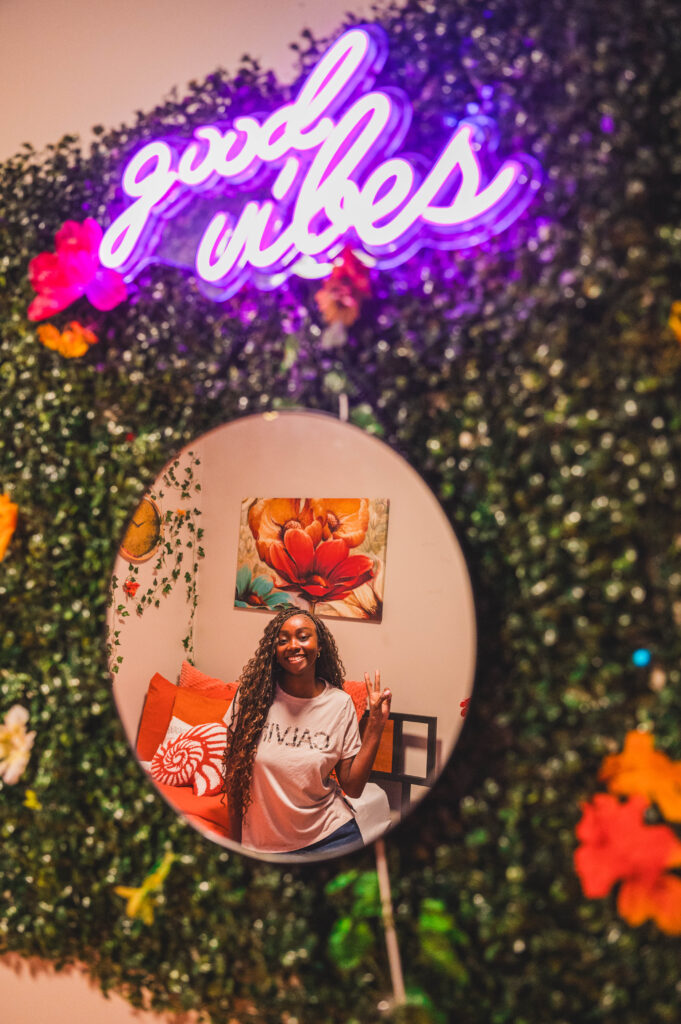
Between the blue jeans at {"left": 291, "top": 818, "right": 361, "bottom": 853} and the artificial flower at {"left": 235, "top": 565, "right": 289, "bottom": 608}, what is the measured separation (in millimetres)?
1007

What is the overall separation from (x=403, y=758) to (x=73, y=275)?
2097 mm

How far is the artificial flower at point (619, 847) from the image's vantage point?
1138mm

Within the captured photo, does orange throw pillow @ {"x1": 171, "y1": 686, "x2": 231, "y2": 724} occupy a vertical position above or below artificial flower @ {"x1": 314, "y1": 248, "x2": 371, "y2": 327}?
below

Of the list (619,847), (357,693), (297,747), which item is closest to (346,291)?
(619,847)

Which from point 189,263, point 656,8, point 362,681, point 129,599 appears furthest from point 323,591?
point 656,8

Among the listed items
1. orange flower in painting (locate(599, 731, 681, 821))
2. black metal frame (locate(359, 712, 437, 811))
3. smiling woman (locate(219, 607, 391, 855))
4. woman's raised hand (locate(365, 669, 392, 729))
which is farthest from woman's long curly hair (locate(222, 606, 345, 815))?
orange flower in painting (locate(599, 731, 681, 821))

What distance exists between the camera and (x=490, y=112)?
4.42ft

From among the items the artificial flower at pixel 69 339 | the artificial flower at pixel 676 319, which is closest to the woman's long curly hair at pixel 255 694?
the artificial flower at pixel 69 339

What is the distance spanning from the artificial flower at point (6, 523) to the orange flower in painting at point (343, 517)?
138 cm

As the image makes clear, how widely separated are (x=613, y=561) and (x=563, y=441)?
0.25 metres

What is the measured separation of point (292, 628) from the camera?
2.63m

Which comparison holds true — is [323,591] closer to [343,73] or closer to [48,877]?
[48,877]

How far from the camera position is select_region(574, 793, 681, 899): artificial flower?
1.14m

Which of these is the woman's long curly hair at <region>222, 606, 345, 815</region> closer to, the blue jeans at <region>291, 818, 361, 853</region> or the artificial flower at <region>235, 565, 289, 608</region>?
the artificial flower at <region>235, 565, 289, 608</region>
